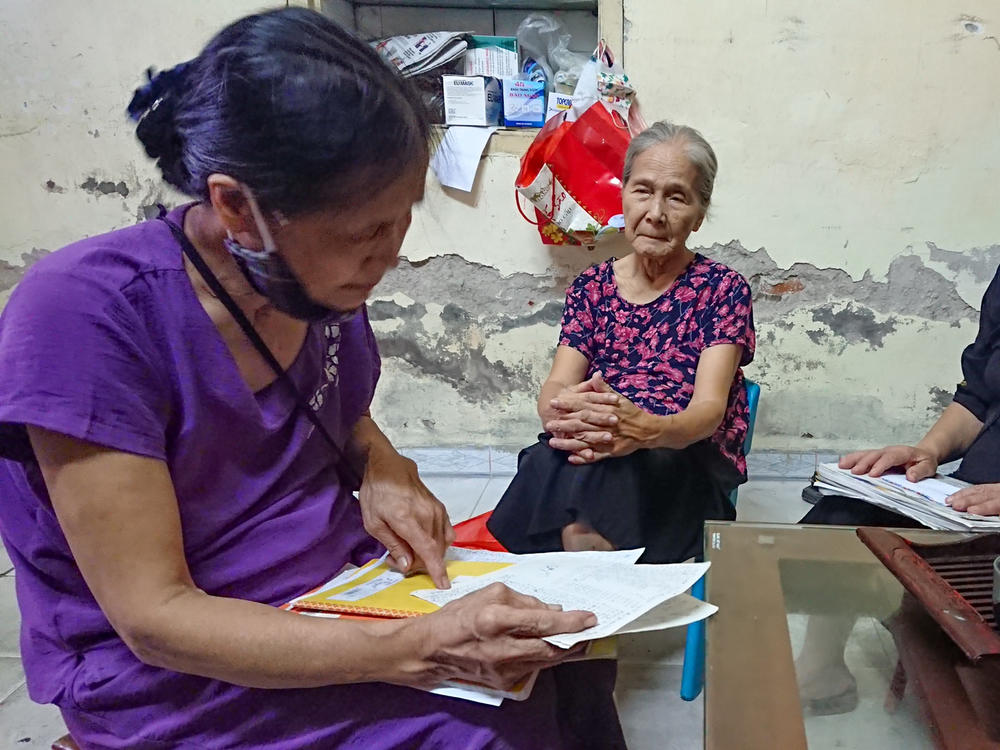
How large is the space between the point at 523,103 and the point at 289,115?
1.80 m

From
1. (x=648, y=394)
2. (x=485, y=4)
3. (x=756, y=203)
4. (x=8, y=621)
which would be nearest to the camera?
(x=648, y=394)

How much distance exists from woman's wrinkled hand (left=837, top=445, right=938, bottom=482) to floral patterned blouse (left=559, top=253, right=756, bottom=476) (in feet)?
0.86

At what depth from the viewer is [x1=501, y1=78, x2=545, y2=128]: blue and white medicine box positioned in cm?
222

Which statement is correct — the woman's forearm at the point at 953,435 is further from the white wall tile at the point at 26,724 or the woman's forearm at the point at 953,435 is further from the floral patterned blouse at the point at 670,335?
the white wall tile at the point at 26,724

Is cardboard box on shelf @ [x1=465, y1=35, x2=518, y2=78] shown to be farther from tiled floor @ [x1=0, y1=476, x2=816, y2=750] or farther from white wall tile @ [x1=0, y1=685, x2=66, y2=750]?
white wall tile @ [x1=0, y1=685, x2=66, y2=750]

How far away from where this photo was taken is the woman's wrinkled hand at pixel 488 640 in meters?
0.61

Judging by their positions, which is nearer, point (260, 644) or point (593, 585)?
point (260, 644)

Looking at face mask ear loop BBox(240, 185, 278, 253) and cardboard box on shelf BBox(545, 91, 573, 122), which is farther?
cardboard box on shelf BBox(545, 91, 573, 122)

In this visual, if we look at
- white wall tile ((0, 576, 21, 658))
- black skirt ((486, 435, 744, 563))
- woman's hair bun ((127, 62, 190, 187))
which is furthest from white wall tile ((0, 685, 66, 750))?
woman's hair bun ((127, 62, 190, 187))

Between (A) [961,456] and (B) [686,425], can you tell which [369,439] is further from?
(A) [961,456]

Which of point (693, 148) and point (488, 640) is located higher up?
point (693, 148)

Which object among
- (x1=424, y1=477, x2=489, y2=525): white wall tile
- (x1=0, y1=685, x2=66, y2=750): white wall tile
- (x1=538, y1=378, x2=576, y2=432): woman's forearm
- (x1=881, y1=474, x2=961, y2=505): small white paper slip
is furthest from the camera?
(x1=424, y1=477, x2=489, y2=525): white wall tile

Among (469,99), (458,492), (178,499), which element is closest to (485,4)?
(469,99)

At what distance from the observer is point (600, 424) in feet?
4.25
